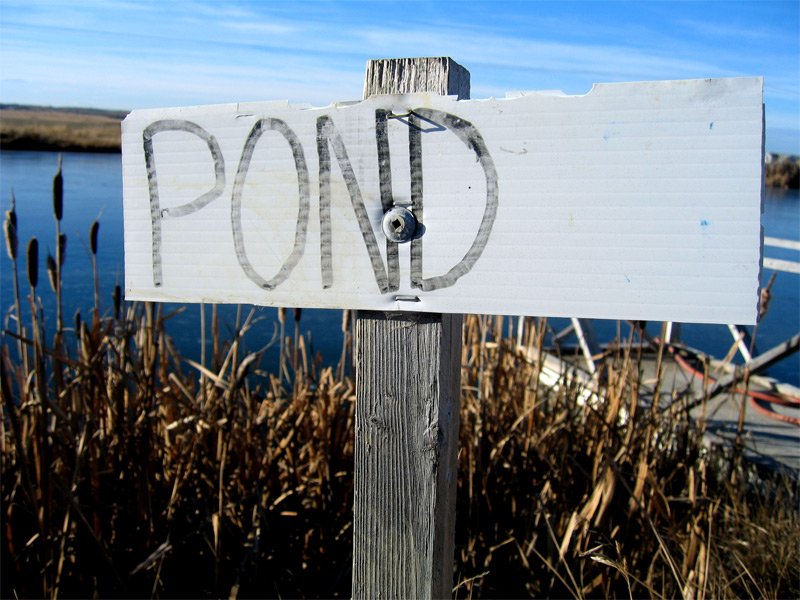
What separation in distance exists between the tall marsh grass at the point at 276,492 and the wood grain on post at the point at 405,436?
Result: 1.95ft

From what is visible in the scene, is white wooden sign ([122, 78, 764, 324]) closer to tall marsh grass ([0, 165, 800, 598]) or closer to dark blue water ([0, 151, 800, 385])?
tall marsh grass ([0, 165, 800, 598])

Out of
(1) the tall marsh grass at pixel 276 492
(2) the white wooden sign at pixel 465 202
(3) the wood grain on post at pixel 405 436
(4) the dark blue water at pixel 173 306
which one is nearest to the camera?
(2) the white wooden sign at pixel 465 202

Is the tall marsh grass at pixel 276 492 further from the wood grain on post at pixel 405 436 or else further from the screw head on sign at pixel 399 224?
the screw head on sign at pixel 399 224

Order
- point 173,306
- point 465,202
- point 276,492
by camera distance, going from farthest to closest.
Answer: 1. point 173,306
2. point 276,492
3. point 465,202

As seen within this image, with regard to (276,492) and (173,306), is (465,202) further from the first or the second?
(173,306)

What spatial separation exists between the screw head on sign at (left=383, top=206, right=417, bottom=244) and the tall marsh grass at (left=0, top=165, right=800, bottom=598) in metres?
0.85

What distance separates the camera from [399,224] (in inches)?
32.0

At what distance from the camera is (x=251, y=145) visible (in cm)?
87

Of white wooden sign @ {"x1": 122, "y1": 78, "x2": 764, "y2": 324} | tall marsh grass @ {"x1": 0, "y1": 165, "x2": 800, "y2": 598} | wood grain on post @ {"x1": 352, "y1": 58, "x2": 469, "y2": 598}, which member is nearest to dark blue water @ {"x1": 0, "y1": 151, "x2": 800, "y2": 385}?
tall marsh grass @ {"x1": 0, "y1": 165, "x2": 800, "y2": 598}

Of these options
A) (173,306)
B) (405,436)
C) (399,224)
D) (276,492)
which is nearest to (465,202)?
(399,224)

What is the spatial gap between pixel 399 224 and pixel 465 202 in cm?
8

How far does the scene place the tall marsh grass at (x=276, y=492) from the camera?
1.46m

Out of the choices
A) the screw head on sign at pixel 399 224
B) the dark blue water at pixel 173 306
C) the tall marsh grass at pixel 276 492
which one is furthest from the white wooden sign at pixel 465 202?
the dark blue water at pixel 173 306

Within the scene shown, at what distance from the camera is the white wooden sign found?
74 cm
